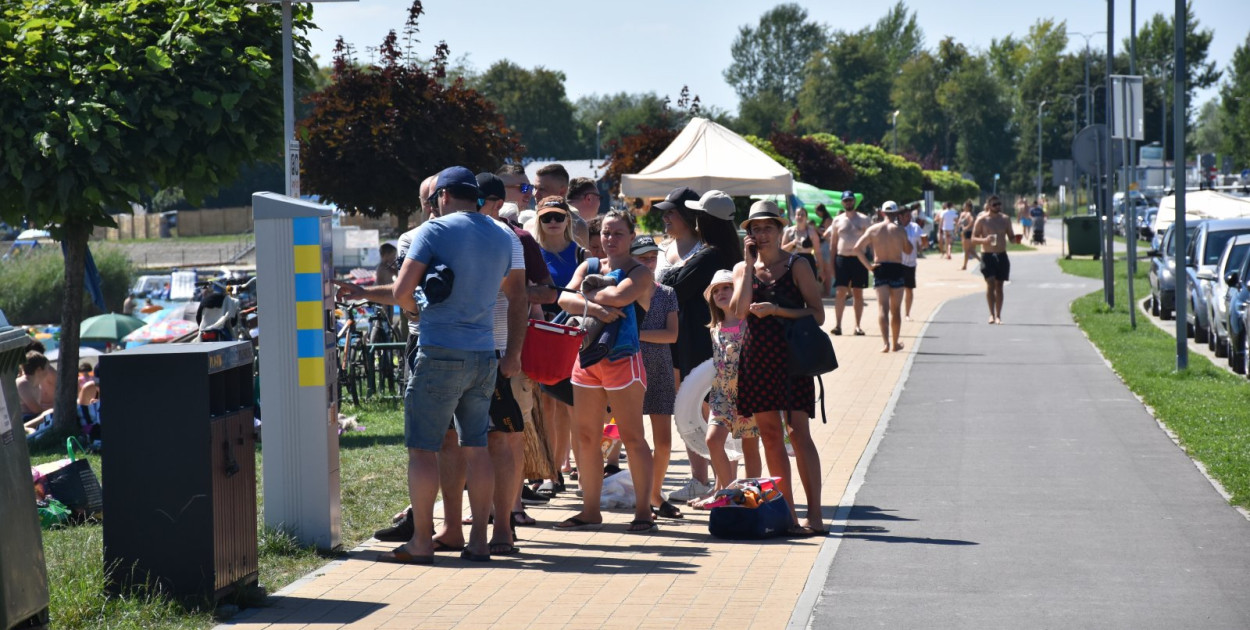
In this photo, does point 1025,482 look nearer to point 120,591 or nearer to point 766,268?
point 766,268

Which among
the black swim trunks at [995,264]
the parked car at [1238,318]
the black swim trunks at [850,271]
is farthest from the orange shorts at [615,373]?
the black swim trunks at [995,264]

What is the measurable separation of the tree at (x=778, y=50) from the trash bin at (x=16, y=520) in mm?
146253

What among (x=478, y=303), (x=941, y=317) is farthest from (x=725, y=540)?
(x=941, y=317)

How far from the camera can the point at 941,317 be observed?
982 inches

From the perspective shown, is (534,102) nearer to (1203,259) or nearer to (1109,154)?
(1109,154)

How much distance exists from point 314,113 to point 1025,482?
34.3 feet

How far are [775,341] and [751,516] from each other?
922mm

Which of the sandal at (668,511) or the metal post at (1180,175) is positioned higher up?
the metal post at (1180,175)

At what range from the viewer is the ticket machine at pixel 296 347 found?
7316 millimetres

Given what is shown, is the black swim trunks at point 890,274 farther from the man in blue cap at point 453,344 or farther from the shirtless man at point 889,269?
the man in blue cap at point 453,344

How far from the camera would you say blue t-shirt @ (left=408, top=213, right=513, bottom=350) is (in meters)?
6.91

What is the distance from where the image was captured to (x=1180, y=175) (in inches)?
624

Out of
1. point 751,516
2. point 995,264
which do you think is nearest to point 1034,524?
point 751,516

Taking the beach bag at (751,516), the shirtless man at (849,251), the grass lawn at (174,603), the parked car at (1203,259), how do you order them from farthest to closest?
the parked car at (1203,259) → the shirtless man at (849,251) → the beach bag at (751,516) → the grass lawn at (174,603)
